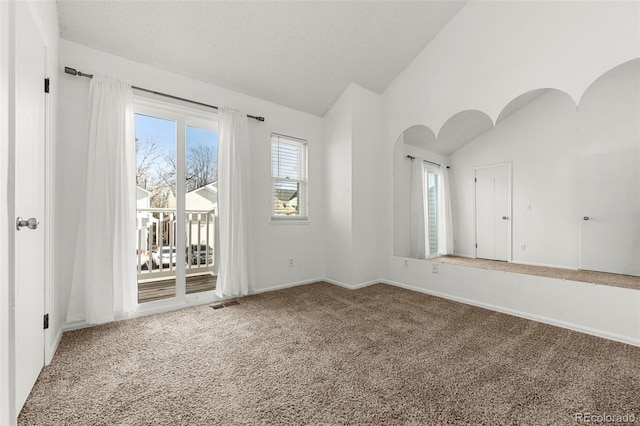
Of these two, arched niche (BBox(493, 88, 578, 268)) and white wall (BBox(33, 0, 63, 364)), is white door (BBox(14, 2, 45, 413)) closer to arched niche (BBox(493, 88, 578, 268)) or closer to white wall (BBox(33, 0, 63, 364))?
white wall (BBox(33, 0, 63, 364))

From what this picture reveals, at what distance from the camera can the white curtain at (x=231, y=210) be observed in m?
3.15

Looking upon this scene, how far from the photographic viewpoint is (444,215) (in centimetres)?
347

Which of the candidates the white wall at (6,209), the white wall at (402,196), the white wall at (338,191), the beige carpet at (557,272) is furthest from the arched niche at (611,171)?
the white wall at (6,209)

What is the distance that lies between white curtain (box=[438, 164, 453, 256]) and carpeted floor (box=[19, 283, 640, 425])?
937 mm

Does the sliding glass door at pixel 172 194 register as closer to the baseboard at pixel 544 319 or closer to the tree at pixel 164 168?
the tree at pixel 164 168

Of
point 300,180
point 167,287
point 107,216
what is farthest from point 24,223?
point 300,180

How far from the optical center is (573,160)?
2.54m

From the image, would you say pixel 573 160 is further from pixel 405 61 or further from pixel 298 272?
pixel 298 272

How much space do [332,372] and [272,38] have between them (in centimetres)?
314

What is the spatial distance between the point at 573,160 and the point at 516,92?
87cm

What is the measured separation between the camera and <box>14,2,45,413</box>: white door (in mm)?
1354

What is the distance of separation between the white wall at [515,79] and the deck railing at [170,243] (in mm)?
2534

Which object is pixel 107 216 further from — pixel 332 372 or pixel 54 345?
pixel 332 372

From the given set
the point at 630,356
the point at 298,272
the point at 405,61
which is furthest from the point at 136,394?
the point at 405,61
